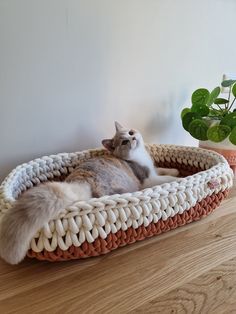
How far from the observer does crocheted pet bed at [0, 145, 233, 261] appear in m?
0.49

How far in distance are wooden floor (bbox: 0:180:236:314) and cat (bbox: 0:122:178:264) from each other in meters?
0.06

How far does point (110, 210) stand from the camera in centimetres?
52

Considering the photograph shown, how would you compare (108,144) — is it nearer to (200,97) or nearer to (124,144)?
(124,144)

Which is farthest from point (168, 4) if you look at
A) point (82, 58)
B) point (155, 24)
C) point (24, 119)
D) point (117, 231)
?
point (117, 231)

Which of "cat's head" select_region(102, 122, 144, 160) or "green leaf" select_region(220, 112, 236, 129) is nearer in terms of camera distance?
"cat's head" select_region(102, 122, 144, 160)

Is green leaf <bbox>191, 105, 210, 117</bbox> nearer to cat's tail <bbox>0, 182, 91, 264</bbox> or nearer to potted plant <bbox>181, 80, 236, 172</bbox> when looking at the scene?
potted plant <bbox>181, 80, 236, 172</bbox>

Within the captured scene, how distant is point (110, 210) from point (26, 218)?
0.14m

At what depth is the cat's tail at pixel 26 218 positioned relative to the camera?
0.45 m

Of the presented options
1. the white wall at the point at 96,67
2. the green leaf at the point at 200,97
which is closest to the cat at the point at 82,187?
the white wall at the point at 96,67

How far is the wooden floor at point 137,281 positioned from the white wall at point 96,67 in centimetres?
39

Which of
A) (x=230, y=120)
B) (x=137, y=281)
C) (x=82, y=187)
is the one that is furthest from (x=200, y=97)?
(x=137, y=281)

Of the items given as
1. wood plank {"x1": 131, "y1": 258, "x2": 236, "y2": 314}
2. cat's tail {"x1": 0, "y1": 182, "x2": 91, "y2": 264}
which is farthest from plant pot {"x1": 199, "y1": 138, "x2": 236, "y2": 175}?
cat's tail {"x1": 0, "y1": 182, "x2": 91, "y2": 264}

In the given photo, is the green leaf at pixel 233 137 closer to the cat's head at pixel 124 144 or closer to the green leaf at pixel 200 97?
the green leaf at pixel 200 97

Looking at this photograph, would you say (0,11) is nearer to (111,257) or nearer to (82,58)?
(82,58)
